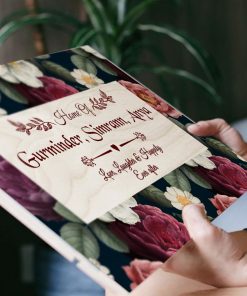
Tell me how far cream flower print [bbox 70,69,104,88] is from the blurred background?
0.48 m

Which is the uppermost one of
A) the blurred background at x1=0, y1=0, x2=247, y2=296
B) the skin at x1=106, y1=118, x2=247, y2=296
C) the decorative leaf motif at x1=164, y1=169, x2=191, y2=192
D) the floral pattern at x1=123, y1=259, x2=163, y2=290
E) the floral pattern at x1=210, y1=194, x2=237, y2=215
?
the decorative leaf motif at x1=164, y1=169, x2=191, y2=192

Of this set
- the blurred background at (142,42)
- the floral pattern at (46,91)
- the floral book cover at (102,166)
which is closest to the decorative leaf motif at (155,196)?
the floral book cover at (102,166)

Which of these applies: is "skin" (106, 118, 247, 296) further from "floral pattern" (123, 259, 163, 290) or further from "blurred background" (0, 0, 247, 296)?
"blurred background" (0, 0, 247, 296)

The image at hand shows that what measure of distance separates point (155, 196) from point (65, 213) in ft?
0.31

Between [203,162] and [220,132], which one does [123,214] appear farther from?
[220,132]

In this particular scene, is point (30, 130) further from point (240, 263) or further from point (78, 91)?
point (240, 263)

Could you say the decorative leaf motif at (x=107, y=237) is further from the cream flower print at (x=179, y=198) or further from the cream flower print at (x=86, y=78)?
the cream flower print at (x=86, y=78)

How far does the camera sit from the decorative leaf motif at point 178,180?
462 mm

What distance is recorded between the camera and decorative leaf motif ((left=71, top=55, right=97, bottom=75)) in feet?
1.79

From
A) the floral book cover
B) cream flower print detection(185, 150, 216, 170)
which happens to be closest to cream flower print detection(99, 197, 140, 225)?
the floral book cover

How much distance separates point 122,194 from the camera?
41 cm

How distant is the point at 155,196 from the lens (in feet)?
1.43

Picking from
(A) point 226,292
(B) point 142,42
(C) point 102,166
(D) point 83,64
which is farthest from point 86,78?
(B) point 142,42

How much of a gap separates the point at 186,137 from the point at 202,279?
0.15m
